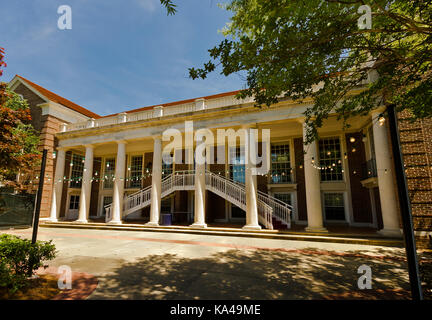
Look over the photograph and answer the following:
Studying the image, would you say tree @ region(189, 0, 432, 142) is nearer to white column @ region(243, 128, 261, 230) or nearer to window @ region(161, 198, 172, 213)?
white column @ region(243, 128, 261, 230)

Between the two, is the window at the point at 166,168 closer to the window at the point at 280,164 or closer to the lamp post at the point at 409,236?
the window at the point at 280,164

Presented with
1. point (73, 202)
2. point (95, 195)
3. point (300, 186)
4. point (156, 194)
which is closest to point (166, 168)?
point (156, 194)

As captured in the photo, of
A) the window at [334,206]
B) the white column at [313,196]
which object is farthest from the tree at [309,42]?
the window at [334,206]

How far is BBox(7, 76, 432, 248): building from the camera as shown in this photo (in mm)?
9258

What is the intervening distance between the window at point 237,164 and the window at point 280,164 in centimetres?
229

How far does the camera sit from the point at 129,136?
14.2m

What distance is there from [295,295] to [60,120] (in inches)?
831

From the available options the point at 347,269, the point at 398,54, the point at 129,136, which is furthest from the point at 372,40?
the point at 129,136

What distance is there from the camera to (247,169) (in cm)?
1109

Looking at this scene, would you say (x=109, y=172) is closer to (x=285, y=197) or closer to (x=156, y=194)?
(x=156, y=194)
